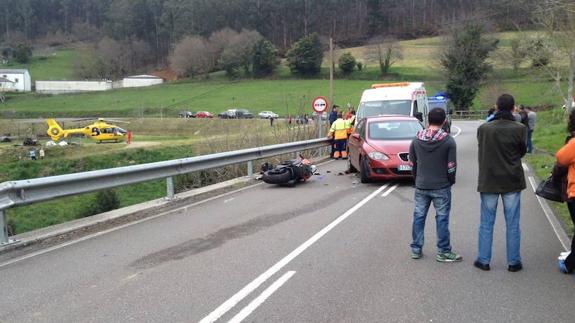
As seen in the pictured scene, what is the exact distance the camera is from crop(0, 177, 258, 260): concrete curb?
7.48 m

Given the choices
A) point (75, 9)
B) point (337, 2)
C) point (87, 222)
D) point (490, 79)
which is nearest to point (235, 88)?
point (490, 79)

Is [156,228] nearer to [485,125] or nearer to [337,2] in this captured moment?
[485,125]

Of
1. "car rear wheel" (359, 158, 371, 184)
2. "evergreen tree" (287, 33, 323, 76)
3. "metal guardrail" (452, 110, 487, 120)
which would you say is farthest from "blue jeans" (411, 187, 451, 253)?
"evergreen tree" (287, 33, 323, 76)

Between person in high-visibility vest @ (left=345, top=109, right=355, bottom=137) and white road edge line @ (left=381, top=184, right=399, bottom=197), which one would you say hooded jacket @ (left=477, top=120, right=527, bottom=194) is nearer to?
white road edge line @ (left=381, top=184, right=399, bottom=197)

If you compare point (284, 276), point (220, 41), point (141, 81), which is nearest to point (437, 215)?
point (284, 276)

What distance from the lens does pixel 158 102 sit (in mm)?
87812

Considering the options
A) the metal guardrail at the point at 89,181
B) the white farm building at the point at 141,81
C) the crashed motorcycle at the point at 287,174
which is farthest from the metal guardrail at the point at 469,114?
the white farm building at the point at 141,81

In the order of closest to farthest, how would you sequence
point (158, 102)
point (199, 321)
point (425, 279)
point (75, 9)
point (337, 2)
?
point (199, 321), point (425, 279), point (158, 102), point (337, 2), point (75, 9)

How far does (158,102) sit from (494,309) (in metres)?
86.4

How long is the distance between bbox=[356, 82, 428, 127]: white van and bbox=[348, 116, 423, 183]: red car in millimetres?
3932

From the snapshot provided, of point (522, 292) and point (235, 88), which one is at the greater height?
point (235, 88)

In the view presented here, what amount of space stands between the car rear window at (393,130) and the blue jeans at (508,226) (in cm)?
775

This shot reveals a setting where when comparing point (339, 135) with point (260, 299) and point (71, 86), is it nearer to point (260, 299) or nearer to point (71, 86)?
point (260, 299)

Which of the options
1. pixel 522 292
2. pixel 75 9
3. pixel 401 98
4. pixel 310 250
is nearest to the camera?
pixel 522 292
